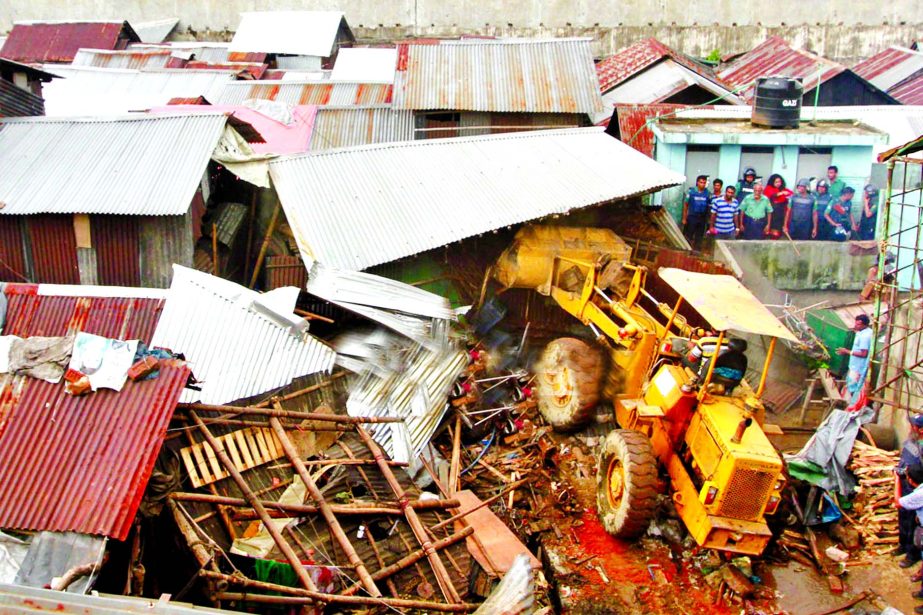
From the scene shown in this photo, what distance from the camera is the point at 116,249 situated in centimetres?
1355

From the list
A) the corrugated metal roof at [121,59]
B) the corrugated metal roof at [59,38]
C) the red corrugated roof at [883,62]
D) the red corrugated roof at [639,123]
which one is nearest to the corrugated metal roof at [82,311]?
the red corrugated roof at [639,123]

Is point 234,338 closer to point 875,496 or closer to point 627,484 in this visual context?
point 627,484

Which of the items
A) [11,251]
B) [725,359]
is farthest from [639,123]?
[11,251]

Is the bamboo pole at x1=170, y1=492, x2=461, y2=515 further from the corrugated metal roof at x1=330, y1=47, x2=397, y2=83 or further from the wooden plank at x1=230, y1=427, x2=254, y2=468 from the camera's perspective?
the corrugated metal roof at x1=330, y1=47, x2=397, y2=83

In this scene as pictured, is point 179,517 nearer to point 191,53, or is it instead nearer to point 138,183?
point 138,183

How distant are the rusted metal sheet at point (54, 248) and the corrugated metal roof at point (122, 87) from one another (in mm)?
10047

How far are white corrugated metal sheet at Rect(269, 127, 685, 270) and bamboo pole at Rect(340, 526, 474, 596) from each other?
4.97 meters

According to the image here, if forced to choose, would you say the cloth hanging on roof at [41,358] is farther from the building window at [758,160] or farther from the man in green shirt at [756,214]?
the building window at [758,160]

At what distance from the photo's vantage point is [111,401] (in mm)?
7527

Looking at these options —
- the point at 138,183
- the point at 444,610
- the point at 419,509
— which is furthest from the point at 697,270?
the point at 138,183

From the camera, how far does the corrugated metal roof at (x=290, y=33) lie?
3052 cm

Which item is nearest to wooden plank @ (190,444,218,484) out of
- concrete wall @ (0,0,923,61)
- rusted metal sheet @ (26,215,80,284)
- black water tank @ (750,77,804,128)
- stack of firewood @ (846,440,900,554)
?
rusted metal sheet @ (26,215,80,284)

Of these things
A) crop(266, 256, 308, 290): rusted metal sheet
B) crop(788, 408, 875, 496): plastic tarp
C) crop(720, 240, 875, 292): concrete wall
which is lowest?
crop(788, 408, 875, 496): plastic tarp

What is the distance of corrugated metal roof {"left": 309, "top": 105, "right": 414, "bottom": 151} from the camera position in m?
19.8
